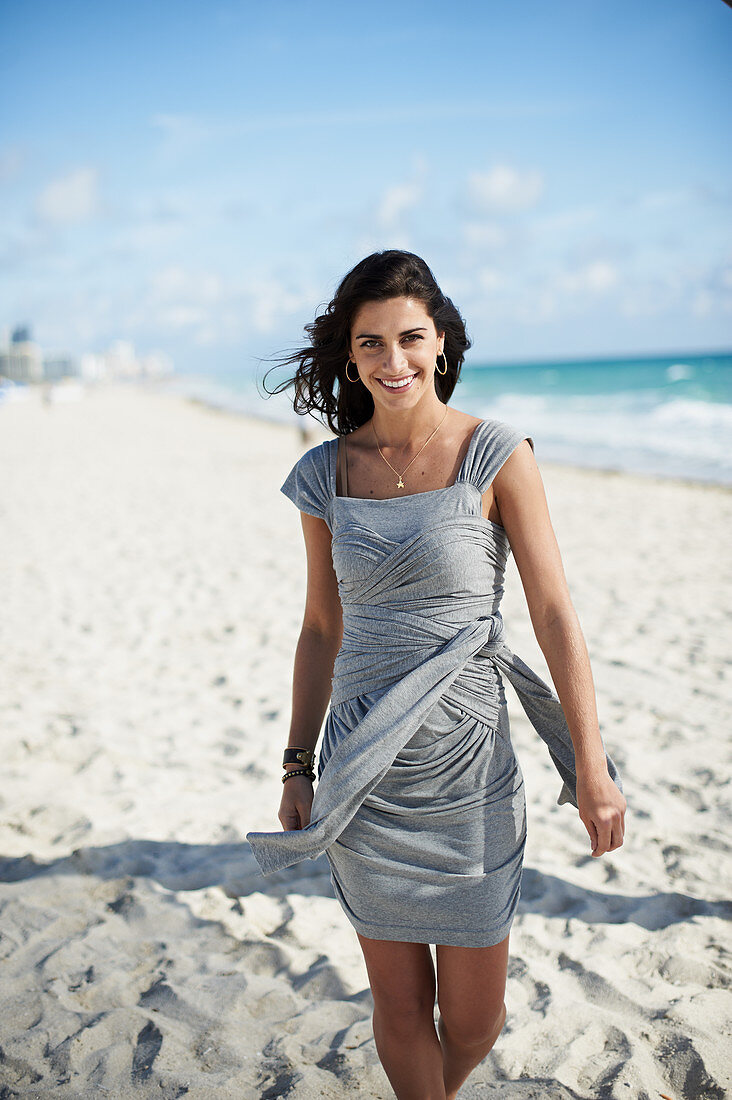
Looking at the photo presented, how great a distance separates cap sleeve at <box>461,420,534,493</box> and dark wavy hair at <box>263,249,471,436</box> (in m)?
0.32

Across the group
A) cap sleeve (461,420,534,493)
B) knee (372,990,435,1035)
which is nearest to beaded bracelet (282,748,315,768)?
knee (372,990,435,1035)

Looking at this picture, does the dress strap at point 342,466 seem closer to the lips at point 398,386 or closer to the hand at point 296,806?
the lips at point 398,386

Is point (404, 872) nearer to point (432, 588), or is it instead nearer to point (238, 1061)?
point (432, 588)

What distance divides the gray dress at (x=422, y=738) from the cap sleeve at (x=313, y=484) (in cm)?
17

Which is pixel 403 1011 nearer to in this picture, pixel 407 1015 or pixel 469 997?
pixel 407 1015

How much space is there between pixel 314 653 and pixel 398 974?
756mm

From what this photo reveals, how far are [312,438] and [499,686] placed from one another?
1694 centimetres

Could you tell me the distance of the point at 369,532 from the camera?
179 centimetres

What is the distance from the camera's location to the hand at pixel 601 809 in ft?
5.63

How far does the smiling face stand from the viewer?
1825mm

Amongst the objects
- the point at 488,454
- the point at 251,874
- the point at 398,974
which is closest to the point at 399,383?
the point at 488,454

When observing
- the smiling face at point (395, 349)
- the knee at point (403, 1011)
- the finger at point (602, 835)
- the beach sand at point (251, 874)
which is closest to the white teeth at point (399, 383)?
the smiling face at point (395, 349)

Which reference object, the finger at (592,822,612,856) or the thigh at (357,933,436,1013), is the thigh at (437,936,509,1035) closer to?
the thigh at (357,933,436,1013)

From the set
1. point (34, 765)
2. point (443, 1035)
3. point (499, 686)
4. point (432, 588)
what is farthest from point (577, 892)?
point (34, 765)
